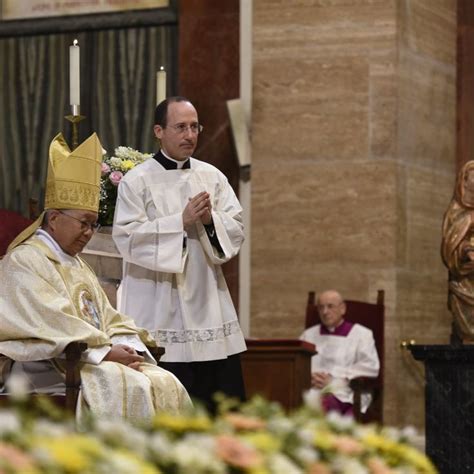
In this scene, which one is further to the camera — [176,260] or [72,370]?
[176,260]

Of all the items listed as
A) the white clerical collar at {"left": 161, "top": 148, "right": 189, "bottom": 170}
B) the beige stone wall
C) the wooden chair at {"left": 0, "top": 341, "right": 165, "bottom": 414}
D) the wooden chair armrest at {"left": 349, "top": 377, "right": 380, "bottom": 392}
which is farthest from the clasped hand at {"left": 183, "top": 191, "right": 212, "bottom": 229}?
the beige stone wall

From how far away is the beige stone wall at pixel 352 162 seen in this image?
11.1m

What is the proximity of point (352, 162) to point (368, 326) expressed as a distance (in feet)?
4.59

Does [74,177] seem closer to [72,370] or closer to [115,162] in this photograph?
[72,370]

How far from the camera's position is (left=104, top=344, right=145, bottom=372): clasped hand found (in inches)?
241

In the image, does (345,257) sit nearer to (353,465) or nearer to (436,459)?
(436,459)

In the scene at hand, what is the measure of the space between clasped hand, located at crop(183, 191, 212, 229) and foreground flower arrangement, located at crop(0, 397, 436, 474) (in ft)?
13.2

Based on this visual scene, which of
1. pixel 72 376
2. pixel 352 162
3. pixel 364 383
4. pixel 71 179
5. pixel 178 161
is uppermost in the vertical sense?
pixel 352 162

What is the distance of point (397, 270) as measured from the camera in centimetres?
1101

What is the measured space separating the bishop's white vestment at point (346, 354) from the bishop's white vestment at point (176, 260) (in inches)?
127

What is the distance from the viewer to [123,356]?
20.1 ft

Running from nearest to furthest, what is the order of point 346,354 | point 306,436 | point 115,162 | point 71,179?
point 306,436 → point 71,179 → point 115,162 → point 346,354

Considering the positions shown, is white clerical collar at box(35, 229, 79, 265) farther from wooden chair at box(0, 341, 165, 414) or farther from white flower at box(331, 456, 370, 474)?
white flower at box(331, 456, 370, 474)

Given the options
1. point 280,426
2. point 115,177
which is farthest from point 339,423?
point 115,177
